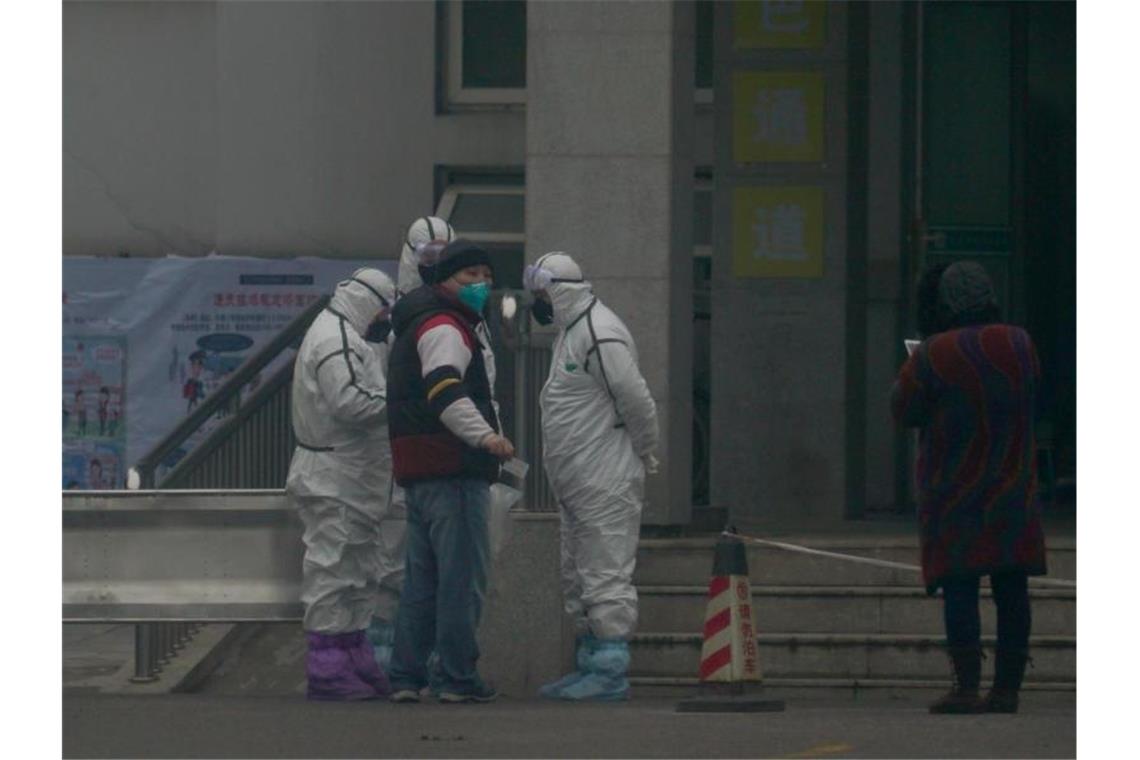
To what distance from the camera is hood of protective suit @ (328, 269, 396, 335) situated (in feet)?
37.3

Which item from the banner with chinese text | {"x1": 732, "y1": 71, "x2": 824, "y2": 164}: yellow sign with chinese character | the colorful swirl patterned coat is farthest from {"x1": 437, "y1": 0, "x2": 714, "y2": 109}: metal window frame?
the colorful swirl patterned coat

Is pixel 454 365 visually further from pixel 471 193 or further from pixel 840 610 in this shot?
pixel 471 193

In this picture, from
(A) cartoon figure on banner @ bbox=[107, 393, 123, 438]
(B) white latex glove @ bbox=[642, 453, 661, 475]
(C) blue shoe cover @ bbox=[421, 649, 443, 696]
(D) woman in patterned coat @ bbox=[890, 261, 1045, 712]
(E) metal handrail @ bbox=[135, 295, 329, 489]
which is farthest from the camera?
(A) cartoon figure on banner @ bbox=[107, 393, 123, 438]

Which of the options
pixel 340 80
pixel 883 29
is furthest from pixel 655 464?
pixel 340 80

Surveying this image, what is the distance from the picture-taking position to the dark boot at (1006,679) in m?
9.79

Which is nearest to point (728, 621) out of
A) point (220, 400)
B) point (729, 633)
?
point (729, 633)

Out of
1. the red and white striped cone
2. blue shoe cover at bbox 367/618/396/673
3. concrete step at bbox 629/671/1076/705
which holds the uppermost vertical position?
the red and white striped cone

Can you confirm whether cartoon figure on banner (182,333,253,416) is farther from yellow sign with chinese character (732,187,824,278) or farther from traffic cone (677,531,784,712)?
traffic cone (677,531,784,712)

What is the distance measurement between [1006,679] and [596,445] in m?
2.49

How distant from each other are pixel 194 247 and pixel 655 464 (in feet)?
27.3

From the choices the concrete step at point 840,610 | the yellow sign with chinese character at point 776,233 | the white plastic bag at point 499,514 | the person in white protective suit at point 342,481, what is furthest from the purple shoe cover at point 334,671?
the yellow sign with chinese character at point 776,233

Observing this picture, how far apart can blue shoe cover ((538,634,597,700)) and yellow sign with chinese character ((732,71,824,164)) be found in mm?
5369

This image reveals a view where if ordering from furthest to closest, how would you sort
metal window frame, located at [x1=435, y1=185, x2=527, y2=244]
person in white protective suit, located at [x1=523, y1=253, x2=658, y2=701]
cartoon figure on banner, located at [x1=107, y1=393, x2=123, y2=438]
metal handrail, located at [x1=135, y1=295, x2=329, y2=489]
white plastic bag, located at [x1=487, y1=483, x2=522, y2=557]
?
1. cartoon figure on banner, located at [x1=107, y1=393, x2=123, y2=438]
2. metal window frame, located at [x1=435, y1=185, x2=527, y2=244]
3. metal handrail, located at [x1=135, y1=295, x2=329, y2=489]
4. person in white protective suit, located at [x1=523, y1=253, x2=658, y2=701]
5. white plastic bag, located at [x1=487, y1=483, x2=522, y2=557]

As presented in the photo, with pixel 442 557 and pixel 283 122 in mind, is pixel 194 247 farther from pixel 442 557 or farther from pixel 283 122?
pixel 442 557
